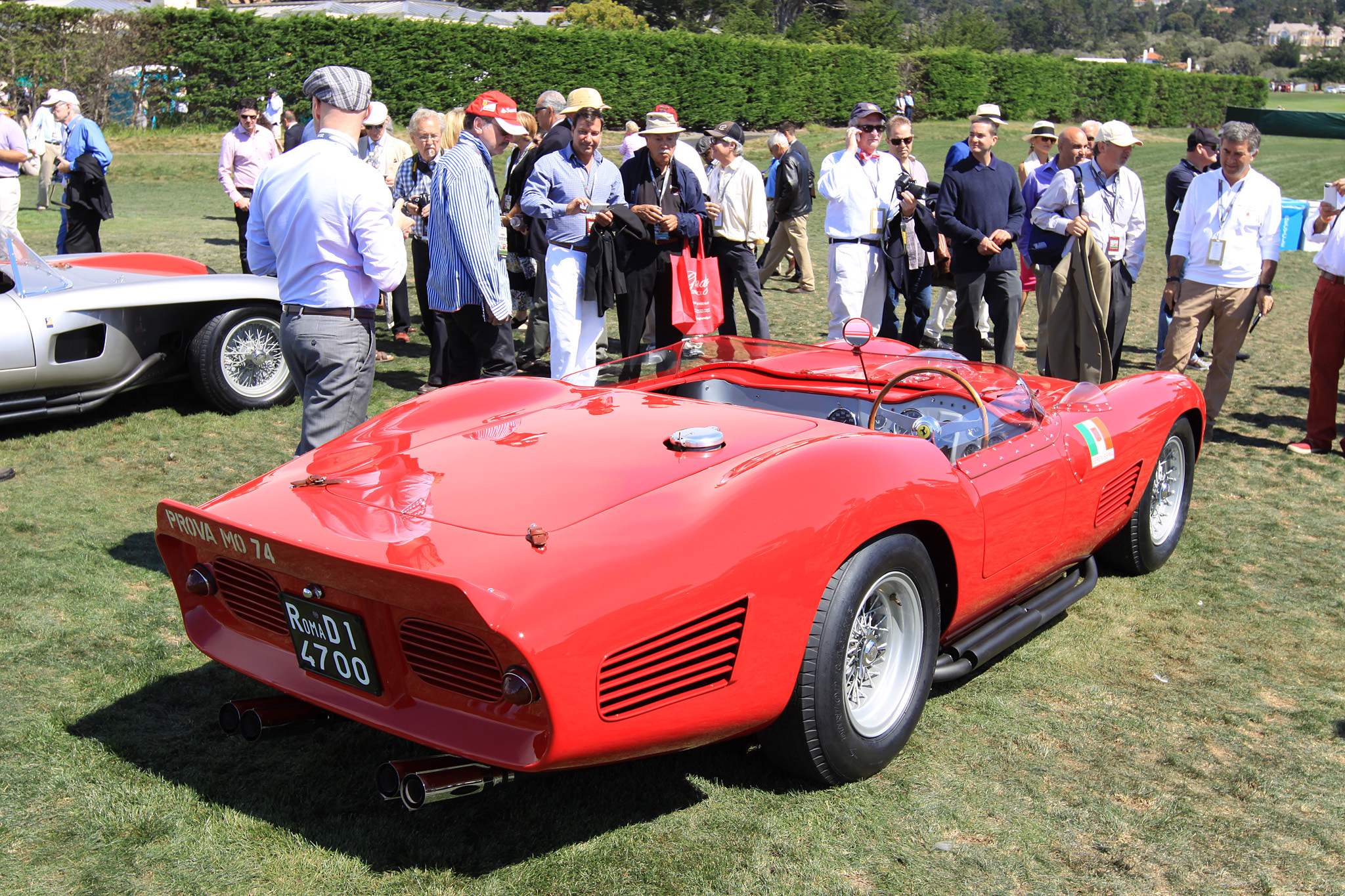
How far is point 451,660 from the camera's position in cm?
262

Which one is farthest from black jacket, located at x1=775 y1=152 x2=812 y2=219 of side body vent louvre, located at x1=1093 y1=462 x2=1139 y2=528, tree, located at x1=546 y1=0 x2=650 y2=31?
tree, located at x1=546 y1=0 x2=650 y2=31

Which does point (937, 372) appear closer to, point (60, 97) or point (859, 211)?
point (859, 211)

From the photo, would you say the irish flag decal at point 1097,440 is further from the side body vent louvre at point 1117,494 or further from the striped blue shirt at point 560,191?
the striped blue shirt at point 560,191

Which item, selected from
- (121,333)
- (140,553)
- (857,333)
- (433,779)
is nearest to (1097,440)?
(857,333)

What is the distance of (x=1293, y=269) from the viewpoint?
1562 centimetres

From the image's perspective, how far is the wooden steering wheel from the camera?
3686mm

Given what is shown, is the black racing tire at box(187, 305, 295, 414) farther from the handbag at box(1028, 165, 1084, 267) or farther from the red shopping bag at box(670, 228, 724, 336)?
the handbag at box(1028, 165, 1084, 267)

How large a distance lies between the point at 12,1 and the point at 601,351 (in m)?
21.0

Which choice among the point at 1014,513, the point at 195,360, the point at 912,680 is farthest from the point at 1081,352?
the point at 195,360

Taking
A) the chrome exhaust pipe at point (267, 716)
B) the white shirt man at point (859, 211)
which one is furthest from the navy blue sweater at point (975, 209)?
the chrome exhaust pipe at point (267, 716)

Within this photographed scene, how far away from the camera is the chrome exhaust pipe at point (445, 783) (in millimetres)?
2604

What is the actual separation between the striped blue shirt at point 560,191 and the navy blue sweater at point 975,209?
225 cm

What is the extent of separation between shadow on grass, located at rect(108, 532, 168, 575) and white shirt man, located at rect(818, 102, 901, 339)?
4.53 meters

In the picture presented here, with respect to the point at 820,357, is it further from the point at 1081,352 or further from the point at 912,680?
the point at 1081,352
